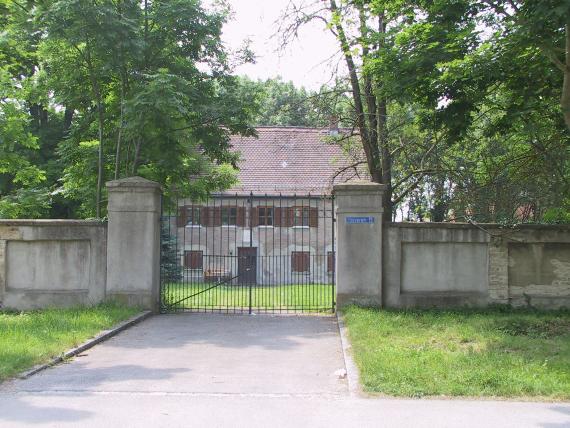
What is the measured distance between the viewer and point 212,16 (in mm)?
15078

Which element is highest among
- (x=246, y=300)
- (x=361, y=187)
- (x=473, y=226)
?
(x=361, y=187)

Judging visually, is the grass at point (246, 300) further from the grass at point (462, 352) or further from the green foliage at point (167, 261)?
the grass at point (462, 352)

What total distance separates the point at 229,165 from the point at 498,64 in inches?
370

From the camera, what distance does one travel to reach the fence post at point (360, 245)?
41.1 ft

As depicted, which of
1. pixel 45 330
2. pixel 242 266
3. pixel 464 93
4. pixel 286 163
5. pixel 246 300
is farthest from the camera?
pixel 286 163

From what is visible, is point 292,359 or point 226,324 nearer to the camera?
point 292,359

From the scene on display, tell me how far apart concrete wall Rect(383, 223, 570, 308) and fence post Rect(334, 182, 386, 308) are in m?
0.31

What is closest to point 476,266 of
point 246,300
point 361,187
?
point 361,187

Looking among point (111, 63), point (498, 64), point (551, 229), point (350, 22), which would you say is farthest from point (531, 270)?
point (111, 63)

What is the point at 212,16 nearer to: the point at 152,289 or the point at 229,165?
the point at 229,165

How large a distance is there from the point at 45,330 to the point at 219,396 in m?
4.40

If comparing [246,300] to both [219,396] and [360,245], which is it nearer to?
[360,245]

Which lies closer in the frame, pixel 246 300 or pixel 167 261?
pixel 246 300

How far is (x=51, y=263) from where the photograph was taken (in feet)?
42.5
